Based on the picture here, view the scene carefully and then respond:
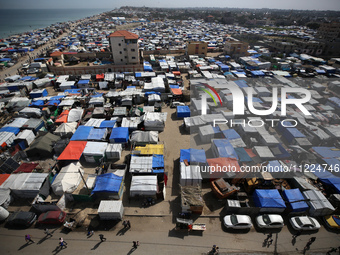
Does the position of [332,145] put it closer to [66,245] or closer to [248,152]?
[248,152]

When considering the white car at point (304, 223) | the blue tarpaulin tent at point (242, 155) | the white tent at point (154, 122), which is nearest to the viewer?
the white car at point (304, 223)

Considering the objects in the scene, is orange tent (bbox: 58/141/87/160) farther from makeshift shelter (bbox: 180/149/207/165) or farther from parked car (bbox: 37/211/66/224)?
makeshift shelter (bbox: 180/149/207/165)

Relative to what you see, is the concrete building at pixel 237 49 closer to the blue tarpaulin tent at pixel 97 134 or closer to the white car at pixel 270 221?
the blue tarpaulin tent at pixel 97 134

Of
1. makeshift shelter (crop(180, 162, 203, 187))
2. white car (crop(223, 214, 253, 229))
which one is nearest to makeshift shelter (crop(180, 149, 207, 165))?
makeshift shelter (crop(180, 162, 203, 187))

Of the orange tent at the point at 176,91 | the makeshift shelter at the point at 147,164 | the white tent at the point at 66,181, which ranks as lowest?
the white tent at the point at 66,181

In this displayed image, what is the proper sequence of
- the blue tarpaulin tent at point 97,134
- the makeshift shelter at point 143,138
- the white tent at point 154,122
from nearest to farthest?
the makeshift shelter at point 143,138, the blue tarpaulin tent at point 97,134, the white tent at point 154,122

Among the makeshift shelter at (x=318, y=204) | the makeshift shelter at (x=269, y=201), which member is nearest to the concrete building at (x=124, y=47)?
the makeshift shelter at (x=269, y=201)

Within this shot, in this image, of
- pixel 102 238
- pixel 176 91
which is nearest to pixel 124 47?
pixel 176 91
